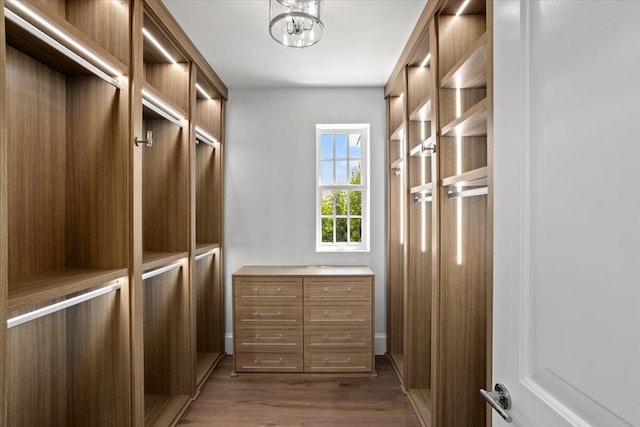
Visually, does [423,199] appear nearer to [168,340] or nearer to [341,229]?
[341,229]

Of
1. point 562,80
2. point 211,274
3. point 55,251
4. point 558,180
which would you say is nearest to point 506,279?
point 558,180

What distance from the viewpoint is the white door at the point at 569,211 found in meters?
0.59

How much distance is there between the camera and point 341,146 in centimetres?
401

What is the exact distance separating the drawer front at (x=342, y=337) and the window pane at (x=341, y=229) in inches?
39.3

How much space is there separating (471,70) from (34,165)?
7.02ft

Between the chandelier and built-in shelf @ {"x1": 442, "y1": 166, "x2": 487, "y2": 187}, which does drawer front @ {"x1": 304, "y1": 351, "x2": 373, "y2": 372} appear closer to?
built-in shelf @ {"x1": 442, "y1": 166, "x2": 487, "y2": 187}

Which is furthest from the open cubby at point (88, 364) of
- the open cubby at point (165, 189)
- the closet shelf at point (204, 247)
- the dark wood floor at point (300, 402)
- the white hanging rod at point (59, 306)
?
the closet shelf at point (204, 247)

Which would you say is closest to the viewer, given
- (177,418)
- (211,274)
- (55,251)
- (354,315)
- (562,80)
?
(562,80)

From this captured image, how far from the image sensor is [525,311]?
0.86m

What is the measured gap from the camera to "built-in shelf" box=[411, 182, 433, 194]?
99.1 inches

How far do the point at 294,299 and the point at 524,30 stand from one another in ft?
9.31

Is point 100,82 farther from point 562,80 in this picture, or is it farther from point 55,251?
point 562,80

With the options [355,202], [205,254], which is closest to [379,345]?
[355,202]

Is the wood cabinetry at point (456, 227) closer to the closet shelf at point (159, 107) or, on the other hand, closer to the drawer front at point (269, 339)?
the drawer front at point (269, 339)
